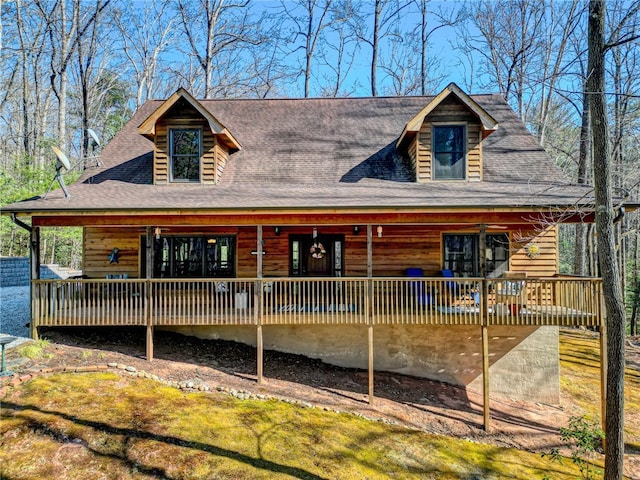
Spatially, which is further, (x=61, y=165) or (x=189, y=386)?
(x=61, y=165)

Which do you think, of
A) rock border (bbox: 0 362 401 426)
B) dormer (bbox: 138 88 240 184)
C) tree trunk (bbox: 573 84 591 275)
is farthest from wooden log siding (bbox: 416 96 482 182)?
tree trunk (bbox: 573 84 591 275)

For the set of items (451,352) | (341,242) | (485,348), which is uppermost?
(341,242)

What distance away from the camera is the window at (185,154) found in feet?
37.0

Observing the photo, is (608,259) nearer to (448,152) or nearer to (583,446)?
(583,446)

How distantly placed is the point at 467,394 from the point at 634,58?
716 inches

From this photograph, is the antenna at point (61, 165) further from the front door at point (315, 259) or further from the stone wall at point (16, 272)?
the stone wall at point (16, 272)

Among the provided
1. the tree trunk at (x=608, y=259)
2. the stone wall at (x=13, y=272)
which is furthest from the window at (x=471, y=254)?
the stone wall at (x=13, y=272)

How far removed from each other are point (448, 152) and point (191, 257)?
8329 mm

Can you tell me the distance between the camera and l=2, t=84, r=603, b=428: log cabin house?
895cm

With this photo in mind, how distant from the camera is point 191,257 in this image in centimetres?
1141

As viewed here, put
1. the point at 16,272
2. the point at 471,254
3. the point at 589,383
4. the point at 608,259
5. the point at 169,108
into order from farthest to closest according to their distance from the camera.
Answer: the point at 16,272 < the point at 589,383 < the point at 471,254 < the point at 169,108 < the point at 608,259

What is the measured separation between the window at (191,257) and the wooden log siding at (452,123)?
6122 millimetres

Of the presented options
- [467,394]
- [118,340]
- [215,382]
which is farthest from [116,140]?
[467,394]

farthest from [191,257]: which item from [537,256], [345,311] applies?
[537,256]
